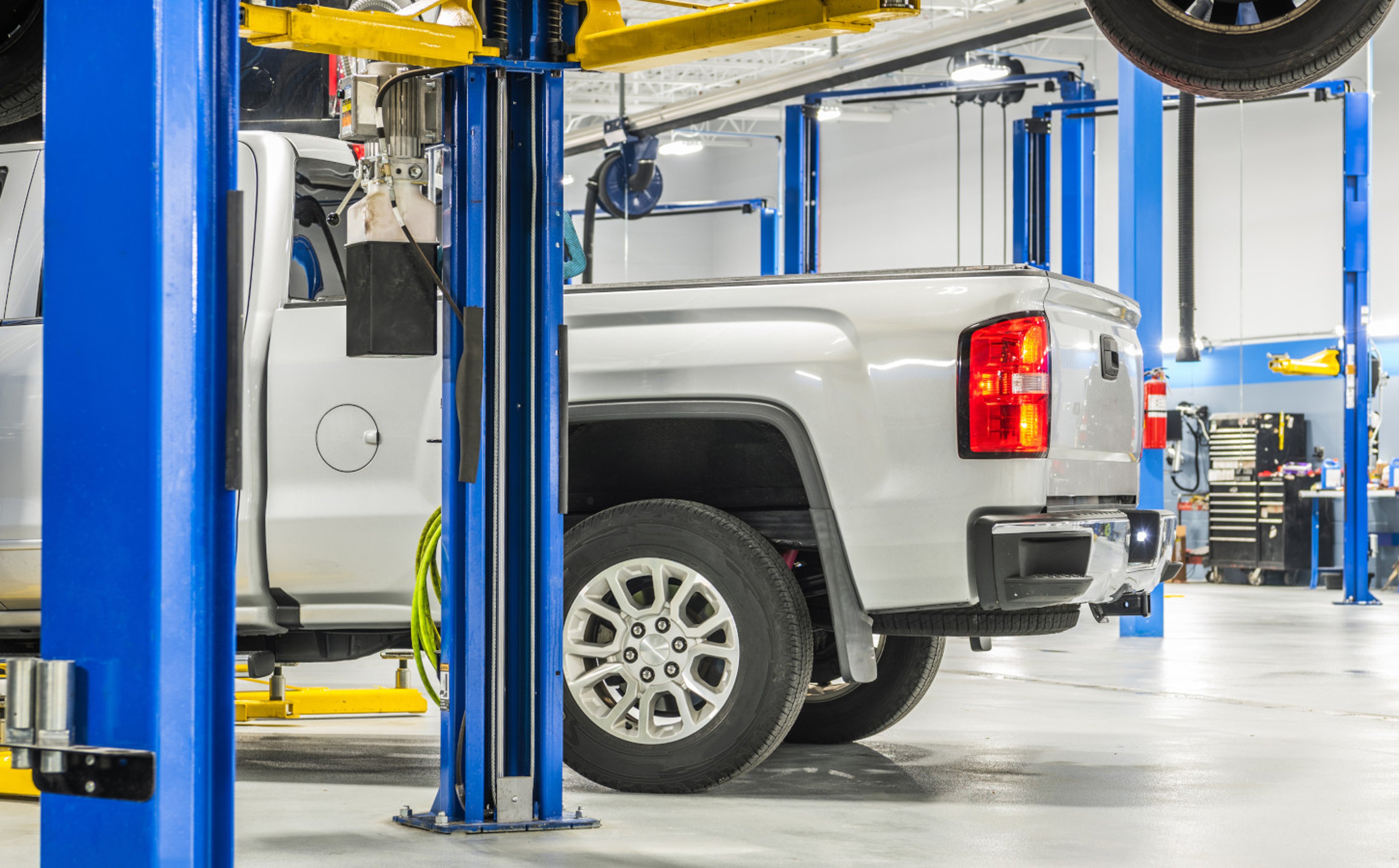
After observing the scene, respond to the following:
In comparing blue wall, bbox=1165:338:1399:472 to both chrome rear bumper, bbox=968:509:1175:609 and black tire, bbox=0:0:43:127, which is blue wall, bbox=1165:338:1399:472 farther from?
black tire, bbox=0:0:43:127

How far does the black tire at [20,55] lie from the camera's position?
4.22 m

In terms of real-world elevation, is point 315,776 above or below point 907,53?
below

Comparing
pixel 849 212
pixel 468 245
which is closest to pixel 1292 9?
pixel 468 245

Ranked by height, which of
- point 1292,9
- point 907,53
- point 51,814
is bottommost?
point 51,814

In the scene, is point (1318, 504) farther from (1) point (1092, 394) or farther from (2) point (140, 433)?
(2) point (140, 433)

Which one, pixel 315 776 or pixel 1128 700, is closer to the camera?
pixel 315 776

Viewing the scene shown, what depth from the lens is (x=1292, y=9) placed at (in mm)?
4363

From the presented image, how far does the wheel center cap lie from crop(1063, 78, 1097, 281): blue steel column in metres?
7.88

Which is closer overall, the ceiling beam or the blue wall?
the ceiling beam

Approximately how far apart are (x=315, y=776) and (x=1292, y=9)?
3.44m

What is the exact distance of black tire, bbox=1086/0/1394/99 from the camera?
4.28m

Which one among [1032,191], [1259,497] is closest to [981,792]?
[1032,191]

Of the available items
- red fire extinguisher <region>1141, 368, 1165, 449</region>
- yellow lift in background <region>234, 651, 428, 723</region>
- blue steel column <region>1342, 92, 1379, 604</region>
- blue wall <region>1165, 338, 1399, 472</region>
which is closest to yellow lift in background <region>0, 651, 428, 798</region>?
yellow lift in background <region>234, 651, 428, 723</region>

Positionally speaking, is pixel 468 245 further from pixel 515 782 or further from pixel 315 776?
pixel 315 776
